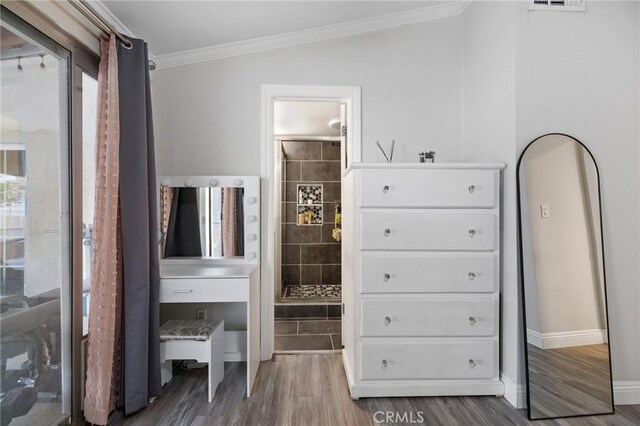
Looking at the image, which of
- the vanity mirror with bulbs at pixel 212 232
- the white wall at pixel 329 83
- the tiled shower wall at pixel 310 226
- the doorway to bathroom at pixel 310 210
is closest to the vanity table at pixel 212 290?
the vanity mirror with bulbs at pixel 212 232

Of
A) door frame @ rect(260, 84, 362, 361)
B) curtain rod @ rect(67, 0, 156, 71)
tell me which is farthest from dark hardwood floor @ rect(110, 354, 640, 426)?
curtain rod @ rect(67, 0, 156, 71)

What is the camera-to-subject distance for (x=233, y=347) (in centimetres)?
256

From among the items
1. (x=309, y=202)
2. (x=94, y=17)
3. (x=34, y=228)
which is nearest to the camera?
(x=34, y=228)

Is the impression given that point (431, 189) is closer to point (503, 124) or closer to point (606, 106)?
point (503, 124)

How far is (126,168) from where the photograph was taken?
6.03 feet

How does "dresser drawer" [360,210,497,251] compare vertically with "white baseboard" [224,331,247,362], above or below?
above

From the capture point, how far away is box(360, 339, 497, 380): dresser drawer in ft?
6.59

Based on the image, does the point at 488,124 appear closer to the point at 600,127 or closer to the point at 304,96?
the point at 600,127

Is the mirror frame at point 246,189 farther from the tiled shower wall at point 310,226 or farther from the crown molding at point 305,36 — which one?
the tiled shower wall at point 310,226

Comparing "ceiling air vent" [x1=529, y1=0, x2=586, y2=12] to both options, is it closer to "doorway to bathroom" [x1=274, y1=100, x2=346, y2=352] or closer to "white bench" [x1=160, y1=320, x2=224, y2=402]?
"white bench" [x1=160, y1=320, x2=224, y2=402]

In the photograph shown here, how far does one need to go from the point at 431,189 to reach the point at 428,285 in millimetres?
593

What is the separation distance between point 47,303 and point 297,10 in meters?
2.30

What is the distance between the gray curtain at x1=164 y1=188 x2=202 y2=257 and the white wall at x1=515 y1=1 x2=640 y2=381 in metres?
2.29

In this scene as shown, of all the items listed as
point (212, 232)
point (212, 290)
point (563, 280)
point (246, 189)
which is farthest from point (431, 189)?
point (212, 232)
